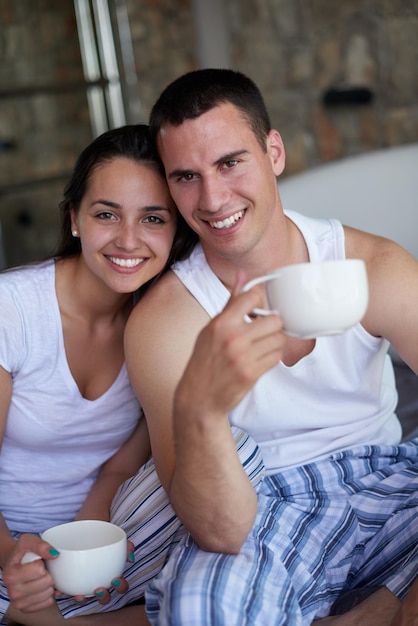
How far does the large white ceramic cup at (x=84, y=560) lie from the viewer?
1271 millimetres

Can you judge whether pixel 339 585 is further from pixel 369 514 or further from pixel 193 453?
pixel 193 453

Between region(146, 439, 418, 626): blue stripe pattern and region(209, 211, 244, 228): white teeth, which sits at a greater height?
region(209, 211, 244, 228): white teeth

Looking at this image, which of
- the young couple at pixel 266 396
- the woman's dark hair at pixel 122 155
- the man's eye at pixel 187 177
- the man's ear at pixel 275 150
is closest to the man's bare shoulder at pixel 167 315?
the young couple at pixel 266 396

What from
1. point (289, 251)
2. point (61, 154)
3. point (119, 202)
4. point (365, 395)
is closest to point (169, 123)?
point (119, 202)

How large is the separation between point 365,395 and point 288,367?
0.20 meters

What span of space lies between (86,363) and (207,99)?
1.95ft

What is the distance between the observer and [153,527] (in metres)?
1.58

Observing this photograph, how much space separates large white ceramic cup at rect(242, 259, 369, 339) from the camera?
39.3 inches

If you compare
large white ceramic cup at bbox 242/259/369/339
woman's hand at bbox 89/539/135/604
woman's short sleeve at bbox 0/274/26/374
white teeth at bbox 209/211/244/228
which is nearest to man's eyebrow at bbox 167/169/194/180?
white teeth at bbox 209/211/244/228

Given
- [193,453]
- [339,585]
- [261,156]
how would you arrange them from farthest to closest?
[261,156] → [339,585] → [193,453]

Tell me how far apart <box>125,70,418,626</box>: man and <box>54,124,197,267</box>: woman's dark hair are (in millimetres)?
39

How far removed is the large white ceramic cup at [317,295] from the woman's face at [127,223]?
24.8 inches

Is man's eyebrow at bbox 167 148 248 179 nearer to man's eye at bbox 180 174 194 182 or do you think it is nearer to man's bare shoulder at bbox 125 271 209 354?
man's eye at bbox 180 174 194 182

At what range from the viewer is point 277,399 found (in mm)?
1600
